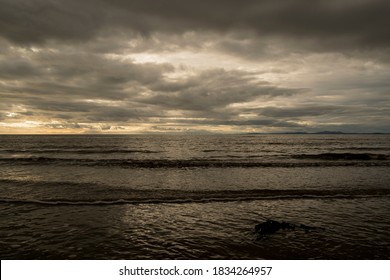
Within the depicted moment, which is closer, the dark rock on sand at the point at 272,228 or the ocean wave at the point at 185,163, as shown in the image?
the dark rock on sand at the point at 272,228

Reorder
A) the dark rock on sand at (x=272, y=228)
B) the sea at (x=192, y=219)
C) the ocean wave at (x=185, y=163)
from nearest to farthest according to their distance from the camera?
the sea at (x=192, y=219) < the dark rock on sand at (x=272, y=228) < the ocean wave at (x=185, y=163)

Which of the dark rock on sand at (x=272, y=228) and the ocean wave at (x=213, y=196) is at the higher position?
the dark rock on sand at (x=272, y=228)

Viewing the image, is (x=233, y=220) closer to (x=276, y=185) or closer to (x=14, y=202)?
(x=276, y=185)

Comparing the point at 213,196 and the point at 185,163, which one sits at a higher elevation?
the point at 185,163

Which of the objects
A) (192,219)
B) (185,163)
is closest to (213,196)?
(192,219)

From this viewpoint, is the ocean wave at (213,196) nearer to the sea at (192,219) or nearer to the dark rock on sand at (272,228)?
the sea at (192,219)

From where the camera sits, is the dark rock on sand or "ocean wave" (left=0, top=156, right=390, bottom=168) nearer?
the dark rock on sand

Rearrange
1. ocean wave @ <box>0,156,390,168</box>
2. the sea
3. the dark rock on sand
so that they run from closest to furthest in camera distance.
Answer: the sea → the dark rock on sand → ocean wave @ <box>0,156,390,168</box>

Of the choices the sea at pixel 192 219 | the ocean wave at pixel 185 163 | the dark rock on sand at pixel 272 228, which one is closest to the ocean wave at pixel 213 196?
the sea at pixel 192 219

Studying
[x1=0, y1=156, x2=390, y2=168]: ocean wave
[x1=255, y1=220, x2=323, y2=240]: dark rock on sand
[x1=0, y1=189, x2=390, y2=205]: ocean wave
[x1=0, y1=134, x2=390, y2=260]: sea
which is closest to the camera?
[x1=0, y1=134, x2=390, y2=260]: sea

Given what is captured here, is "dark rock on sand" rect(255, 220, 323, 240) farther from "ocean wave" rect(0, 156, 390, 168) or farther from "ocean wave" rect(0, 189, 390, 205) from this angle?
"ocean wave" rect(0, 156, 390, 168)

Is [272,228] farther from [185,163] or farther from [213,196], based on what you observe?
[185,163]

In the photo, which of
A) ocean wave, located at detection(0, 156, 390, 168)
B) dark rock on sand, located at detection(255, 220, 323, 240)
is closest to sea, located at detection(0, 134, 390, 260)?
dark rock on sand, located at detection(255, 220, 323, 240)

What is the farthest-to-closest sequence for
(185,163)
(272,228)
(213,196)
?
1. (185,163)
2. (213,196)
3. (272,228)
